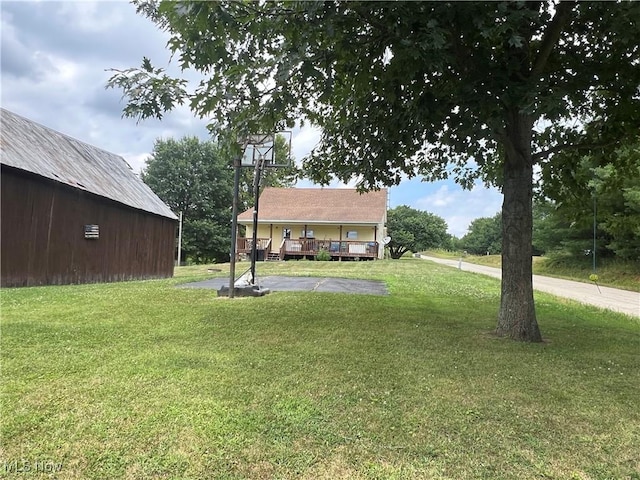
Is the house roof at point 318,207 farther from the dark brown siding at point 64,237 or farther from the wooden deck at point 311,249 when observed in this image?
the dark brown siding at point 64,237

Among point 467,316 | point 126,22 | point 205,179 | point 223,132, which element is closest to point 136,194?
point 126,22

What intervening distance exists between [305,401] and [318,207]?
88.7 feet

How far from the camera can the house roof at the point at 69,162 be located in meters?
11.0

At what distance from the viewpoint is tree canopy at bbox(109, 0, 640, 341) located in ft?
12.3

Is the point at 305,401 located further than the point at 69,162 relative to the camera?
No

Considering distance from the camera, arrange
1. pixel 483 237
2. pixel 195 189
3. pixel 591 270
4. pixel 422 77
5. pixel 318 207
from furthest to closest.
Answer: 1. pixel 483 237
2. pixel 195 189
3. pixel 318 207
4. pixel 591 270
5. pixel 422 77

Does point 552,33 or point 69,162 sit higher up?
point 552,33

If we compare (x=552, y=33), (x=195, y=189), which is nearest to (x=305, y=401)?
(x=552, y=33)

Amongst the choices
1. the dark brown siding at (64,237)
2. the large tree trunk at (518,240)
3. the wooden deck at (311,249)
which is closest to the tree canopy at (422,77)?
the large tree trunk at (518,240)

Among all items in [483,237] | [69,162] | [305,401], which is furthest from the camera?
[483,237]

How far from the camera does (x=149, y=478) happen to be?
2061 millimetres

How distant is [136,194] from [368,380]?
47.9 feet

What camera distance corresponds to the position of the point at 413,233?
3975cm

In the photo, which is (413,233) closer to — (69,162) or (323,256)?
(323,256)
